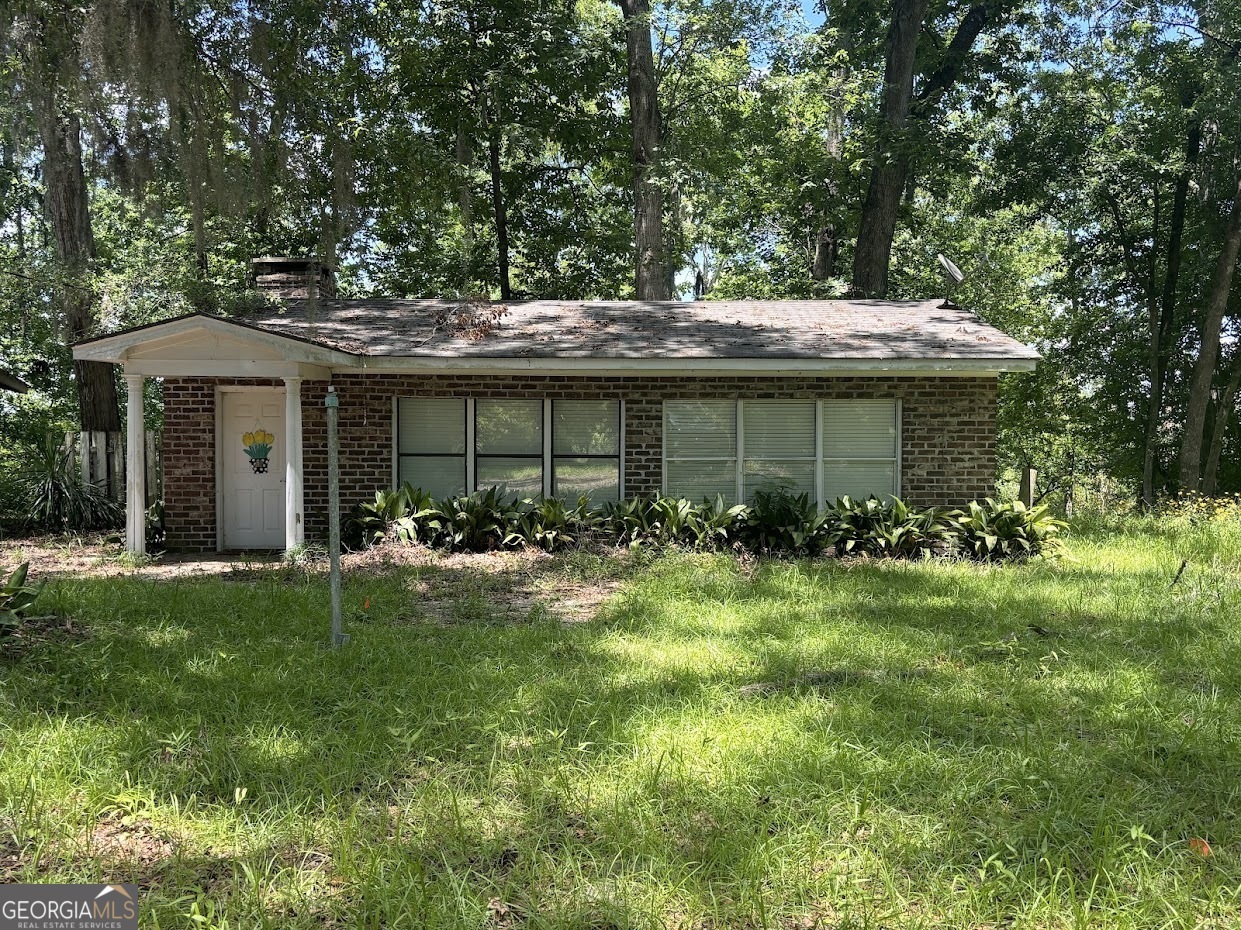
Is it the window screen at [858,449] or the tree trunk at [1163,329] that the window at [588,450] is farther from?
the tree trunk at [1163,329]

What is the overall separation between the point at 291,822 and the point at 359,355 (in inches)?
277

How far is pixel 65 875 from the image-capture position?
114 inches

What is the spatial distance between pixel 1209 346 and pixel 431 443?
14.0m

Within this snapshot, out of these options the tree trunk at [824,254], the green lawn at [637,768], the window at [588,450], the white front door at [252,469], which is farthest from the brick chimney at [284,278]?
the tree trunk at [824,254]

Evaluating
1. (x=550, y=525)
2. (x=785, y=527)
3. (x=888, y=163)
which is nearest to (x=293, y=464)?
(x=550, y=525)

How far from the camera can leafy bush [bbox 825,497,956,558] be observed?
9656mm

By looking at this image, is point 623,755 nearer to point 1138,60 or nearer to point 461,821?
point 461,821

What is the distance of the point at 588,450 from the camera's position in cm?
1083

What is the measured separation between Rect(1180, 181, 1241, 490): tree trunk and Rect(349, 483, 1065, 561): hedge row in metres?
8.30

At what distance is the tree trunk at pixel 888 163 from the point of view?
54.7ft

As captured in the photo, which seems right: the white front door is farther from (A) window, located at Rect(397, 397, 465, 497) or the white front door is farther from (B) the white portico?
(A) window, located at Rect(397, 397, 465, 497)

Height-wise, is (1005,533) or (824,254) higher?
(824,254)

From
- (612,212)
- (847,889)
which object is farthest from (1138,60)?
(847,889)

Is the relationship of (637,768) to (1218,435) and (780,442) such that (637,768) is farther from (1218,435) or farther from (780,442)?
(1218,435)
